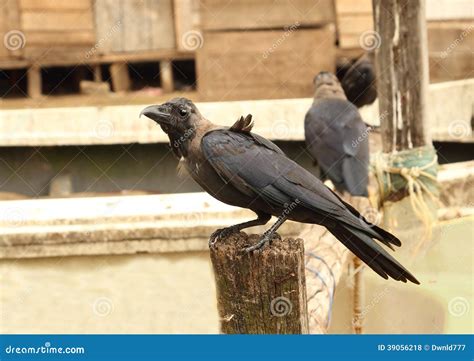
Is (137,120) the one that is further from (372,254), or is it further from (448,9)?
(372,254)

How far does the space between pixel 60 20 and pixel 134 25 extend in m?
0.99

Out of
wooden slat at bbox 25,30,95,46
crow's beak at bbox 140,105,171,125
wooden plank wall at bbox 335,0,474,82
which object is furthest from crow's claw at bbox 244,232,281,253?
wooden slat at bbox 25,30,95,46

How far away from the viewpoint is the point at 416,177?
243 inches

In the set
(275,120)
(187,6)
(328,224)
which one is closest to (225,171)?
(328,224)

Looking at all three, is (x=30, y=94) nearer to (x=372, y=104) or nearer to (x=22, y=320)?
(x=372, y=104)

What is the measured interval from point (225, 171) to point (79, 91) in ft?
26.5

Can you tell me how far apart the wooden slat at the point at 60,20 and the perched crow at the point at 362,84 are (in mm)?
3807

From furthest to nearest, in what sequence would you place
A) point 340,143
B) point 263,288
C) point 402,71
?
point 340,143
point 402,71
point 263,288

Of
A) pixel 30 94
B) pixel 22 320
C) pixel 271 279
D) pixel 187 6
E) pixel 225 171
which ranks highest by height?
pixel 187 6

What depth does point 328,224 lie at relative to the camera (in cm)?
366

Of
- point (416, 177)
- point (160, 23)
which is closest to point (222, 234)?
point (416, 177)

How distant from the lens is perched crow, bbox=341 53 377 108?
9.04 meters

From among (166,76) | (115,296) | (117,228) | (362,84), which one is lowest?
(115,296)

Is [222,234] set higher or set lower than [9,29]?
lower
